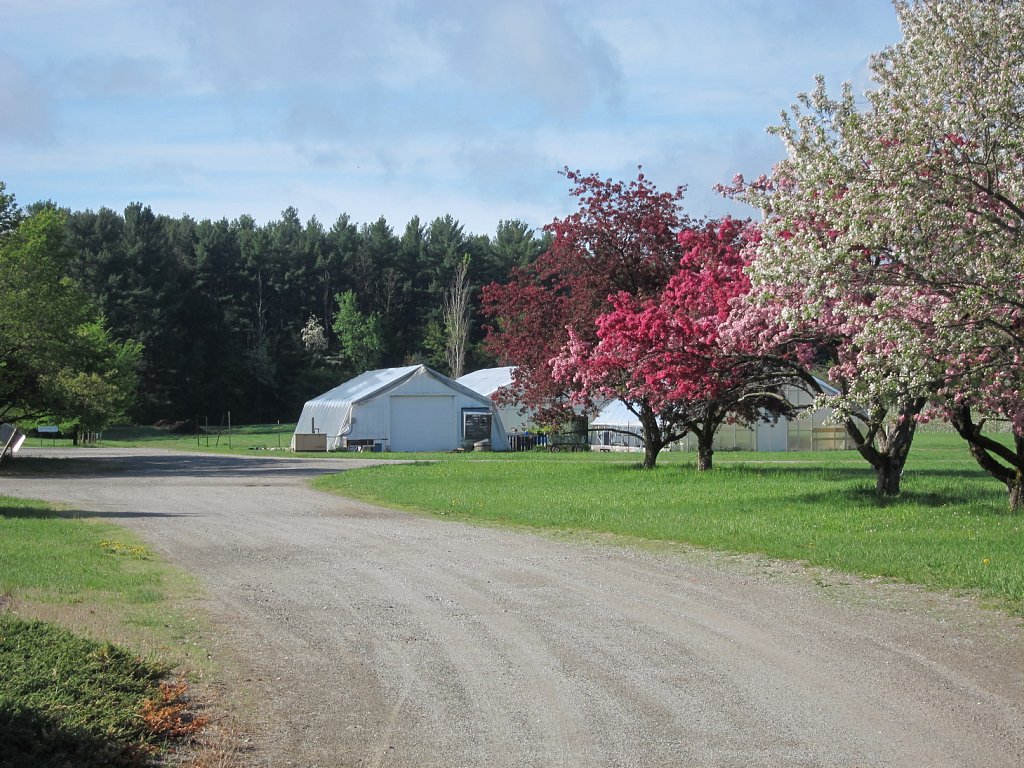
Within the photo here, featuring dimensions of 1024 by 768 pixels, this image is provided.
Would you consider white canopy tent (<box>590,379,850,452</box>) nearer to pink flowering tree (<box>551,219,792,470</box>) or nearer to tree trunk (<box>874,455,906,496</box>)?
pink flowering tree (<box>551,219,792,470</box>)

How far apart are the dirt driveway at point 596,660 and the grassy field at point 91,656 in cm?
51

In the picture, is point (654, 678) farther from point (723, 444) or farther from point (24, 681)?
point (723, 444)

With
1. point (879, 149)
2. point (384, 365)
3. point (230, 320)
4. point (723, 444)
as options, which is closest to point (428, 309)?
point (384, 365)

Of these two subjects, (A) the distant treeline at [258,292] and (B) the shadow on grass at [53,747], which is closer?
(B) the shadow on grass at [53,747]

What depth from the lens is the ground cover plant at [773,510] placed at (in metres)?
11.7

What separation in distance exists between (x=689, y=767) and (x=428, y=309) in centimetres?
8361

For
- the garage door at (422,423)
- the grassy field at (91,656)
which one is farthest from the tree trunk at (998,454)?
the garage door at (422,423)

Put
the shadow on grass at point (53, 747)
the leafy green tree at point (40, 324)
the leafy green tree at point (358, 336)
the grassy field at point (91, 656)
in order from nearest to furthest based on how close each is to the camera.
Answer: the shadow on grass at point (53, 747), the grassy field at point (91, 656), the leafy green tree at point (40, 324), the leafy green tree at point (358, 336)

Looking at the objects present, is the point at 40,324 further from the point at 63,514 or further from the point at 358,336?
the point at 358,336

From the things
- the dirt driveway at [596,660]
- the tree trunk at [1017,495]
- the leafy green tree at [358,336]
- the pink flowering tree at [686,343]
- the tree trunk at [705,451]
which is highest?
the leafy green tree at [358,336]

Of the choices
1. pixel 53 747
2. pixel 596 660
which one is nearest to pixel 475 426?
pixel 596 660

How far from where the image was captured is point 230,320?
82000 mm

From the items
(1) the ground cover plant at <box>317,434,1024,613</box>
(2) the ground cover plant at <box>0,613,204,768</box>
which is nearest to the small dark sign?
(1) the ground cover plant at <box>317,434,1024,613</box>

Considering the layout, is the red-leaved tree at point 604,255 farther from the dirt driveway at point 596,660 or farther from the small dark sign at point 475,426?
the small dark sign at point 475,426
